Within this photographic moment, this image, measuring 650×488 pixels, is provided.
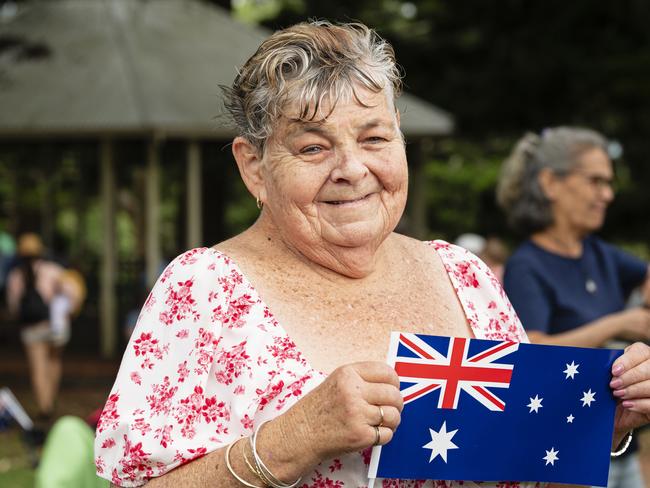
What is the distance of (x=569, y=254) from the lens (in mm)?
4082

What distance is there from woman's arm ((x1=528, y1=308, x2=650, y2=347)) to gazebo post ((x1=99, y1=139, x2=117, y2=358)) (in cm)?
1183

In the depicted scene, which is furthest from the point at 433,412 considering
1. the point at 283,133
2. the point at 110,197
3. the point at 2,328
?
the point at 2,328

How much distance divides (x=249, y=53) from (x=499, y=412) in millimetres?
12693

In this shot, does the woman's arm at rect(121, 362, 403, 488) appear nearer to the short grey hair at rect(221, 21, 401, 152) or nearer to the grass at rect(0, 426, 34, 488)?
the short grey hair at rect(221, 21, 401, 152)

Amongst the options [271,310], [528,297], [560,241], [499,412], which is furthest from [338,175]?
[560,241]

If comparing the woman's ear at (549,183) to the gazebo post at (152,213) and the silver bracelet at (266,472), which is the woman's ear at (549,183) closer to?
the silver bracelet at (266,472)

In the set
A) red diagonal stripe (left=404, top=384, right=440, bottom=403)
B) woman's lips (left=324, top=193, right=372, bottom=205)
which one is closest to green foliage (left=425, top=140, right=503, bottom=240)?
woman's lips (left=324, top=193, right=372, bottom=205)

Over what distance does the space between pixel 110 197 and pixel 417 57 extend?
16.2ft

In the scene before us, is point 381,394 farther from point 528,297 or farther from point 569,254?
point 569,254

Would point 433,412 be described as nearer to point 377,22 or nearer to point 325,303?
point 325,303

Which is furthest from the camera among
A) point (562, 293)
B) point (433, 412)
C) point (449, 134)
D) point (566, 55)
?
point (449, 134)

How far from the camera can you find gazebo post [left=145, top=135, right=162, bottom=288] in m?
14.1

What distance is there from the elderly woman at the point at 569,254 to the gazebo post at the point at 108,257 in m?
11.2

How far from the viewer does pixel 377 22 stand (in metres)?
15.3
